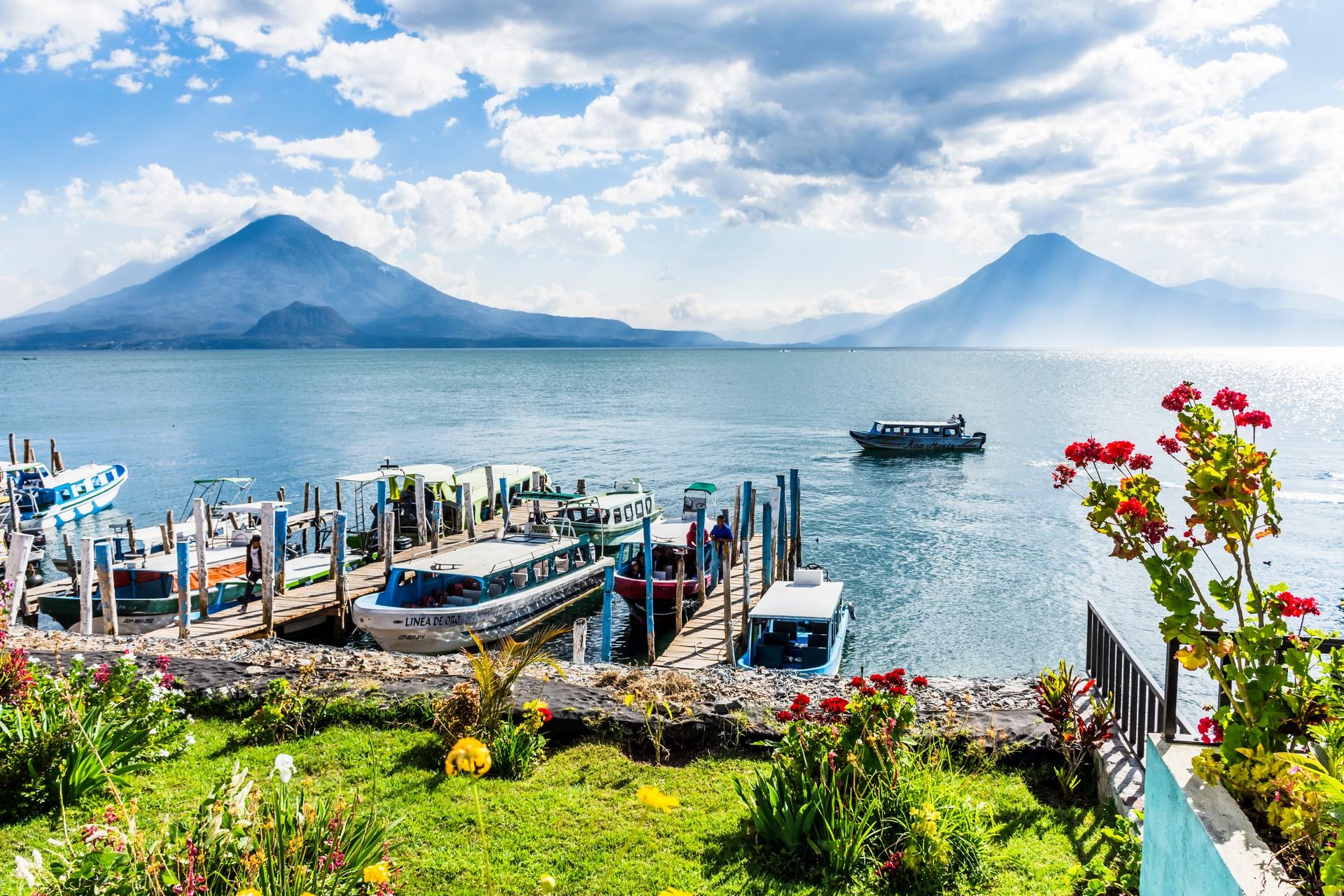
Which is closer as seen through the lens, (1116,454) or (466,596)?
(1116,454)

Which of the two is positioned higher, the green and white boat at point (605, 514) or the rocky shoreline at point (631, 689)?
the rocky shoreline at point (631, 689)

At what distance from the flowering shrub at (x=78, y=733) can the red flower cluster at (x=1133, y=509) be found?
25.8ft

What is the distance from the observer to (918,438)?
63656 millimetres

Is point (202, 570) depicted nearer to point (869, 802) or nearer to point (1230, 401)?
point (869, 802)

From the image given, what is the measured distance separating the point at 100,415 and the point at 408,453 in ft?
162

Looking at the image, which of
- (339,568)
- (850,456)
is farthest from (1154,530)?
(850,456)

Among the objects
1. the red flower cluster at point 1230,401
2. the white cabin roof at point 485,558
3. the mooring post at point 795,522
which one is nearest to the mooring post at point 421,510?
the white cabin roof at point 485,558

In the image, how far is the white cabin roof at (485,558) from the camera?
75.3 ft

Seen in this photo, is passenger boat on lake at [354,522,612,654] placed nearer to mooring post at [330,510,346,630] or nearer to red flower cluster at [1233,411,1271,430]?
mooring post at [330,510,346,630]

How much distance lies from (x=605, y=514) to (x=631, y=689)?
68.4 feet

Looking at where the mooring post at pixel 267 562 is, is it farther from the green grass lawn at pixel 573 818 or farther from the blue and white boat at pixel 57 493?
the blue and white boat at pixel 57 493

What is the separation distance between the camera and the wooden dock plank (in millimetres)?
20391

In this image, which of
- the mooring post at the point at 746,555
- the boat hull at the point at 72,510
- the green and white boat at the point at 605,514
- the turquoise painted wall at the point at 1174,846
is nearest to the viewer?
the turquoise painted wall at the point at 1174,846

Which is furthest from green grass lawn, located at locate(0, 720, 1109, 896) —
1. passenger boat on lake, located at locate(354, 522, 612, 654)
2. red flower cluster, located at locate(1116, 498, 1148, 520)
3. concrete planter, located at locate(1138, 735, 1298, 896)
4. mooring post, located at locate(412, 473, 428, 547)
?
mooring post, located at locate(412, 473, 428, 547)
